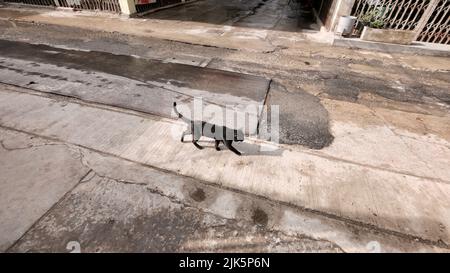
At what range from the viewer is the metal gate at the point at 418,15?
8.39m

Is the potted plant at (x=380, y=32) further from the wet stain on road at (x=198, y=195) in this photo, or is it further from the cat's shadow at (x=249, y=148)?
the wet stain on road at (x=198, y=195)

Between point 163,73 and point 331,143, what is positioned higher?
point 163,73

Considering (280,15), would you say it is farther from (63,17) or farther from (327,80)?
(63,17)

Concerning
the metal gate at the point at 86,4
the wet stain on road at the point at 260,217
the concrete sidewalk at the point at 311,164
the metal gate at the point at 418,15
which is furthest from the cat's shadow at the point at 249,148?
the metal gate at the point at 86,4

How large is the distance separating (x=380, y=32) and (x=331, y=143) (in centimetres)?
722

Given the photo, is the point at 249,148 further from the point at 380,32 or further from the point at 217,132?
the point at 380,32

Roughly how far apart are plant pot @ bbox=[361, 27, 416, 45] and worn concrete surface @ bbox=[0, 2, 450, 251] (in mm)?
1821

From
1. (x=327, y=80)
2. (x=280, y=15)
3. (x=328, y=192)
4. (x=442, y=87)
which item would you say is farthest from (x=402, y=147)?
(x=280, y=15)

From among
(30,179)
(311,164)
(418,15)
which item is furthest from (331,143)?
(418,15)

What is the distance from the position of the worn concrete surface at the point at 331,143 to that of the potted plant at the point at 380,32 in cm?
185

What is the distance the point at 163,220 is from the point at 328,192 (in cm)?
220

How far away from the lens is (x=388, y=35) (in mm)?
8523

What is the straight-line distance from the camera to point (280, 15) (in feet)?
46.3

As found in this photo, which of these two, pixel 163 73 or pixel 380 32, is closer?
pixel 163 73
